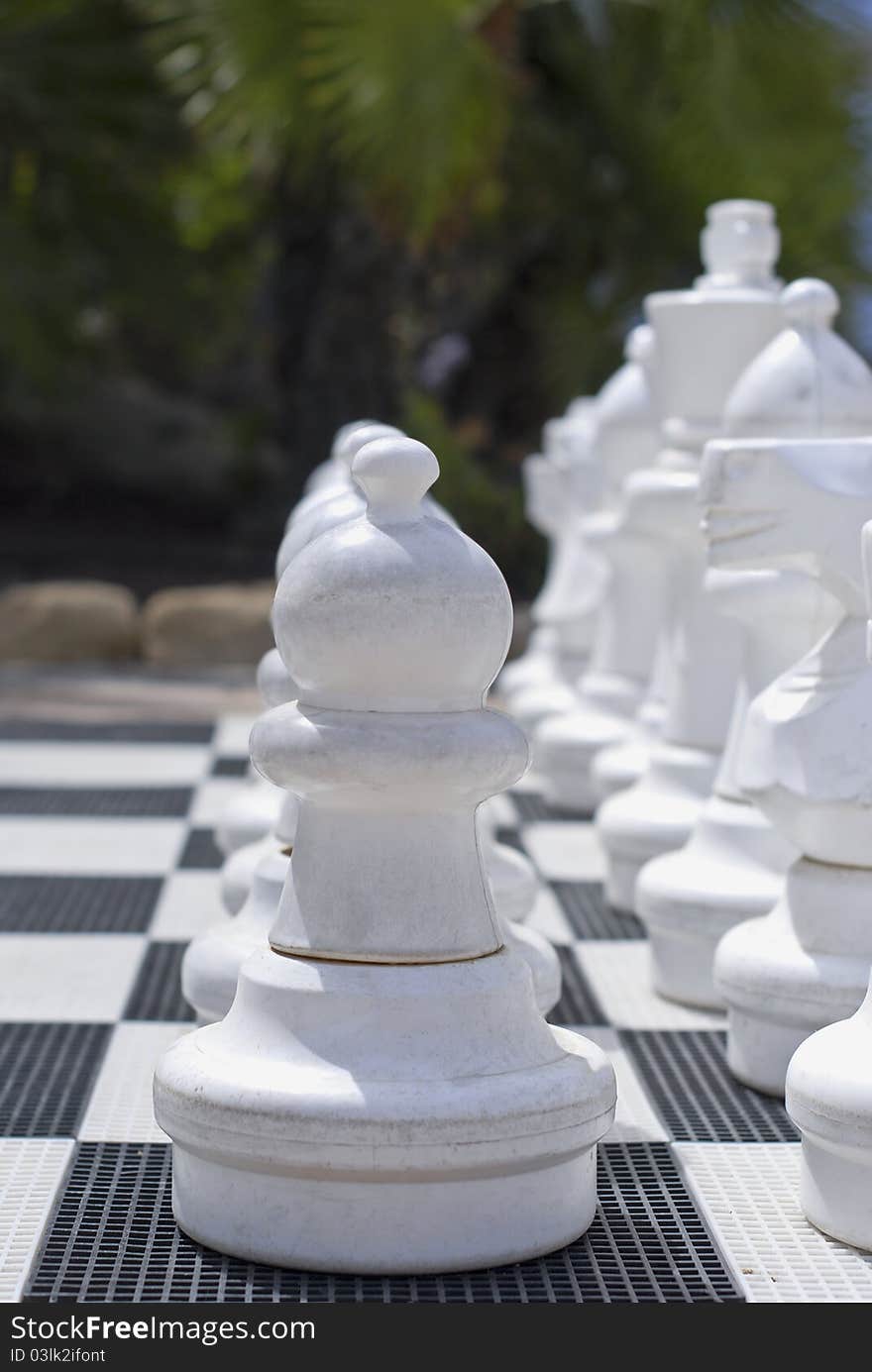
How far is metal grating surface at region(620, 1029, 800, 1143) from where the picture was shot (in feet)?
6.74

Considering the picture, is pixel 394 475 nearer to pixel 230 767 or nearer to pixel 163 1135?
pixel 163 1135

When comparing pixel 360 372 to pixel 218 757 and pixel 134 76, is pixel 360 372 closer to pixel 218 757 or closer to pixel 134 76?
pixel 134 76

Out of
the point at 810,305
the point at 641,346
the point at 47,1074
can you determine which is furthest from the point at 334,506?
the point at 641,346

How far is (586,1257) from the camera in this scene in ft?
5.55

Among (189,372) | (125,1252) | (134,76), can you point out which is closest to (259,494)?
(189,372)

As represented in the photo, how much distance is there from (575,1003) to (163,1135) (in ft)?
2.41

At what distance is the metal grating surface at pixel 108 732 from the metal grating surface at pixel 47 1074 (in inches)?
94.4

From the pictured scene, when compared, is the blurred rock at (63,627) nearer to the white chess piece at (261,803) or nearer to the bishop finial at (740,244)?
the white chess piece at (261,803)

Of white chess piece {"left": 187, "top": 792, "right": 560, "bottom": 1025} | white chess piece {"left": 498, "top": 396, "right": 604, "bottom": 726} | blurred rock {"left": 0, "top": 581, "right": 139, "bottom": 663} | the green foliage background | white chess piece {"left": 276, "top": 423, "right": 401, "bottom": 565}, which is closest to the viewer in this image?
white chess piece {"left": 187, "top": 792, "right": 560, "bottom": 1025}

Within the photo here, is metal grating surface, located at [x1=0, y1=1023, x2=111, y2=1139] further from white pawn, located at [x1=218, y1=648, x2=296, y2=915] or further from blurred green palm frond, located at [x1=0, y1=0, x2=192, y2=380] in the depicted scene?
blurred green palm frond, located at [x1=0, y1=0, x2=192, y2=380]

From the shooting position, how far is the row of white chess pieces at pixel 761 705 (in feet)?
6.80

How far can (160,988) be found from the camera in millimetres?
2609

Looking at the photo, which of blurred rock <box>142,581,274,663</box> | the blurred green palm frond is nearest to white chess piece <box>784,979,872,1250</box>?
blurred rock <box>142,581,274,663</box>

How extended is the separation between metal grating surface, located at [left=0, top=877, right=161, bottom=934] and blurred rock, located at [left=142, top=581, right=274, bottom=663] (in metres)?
3.13
